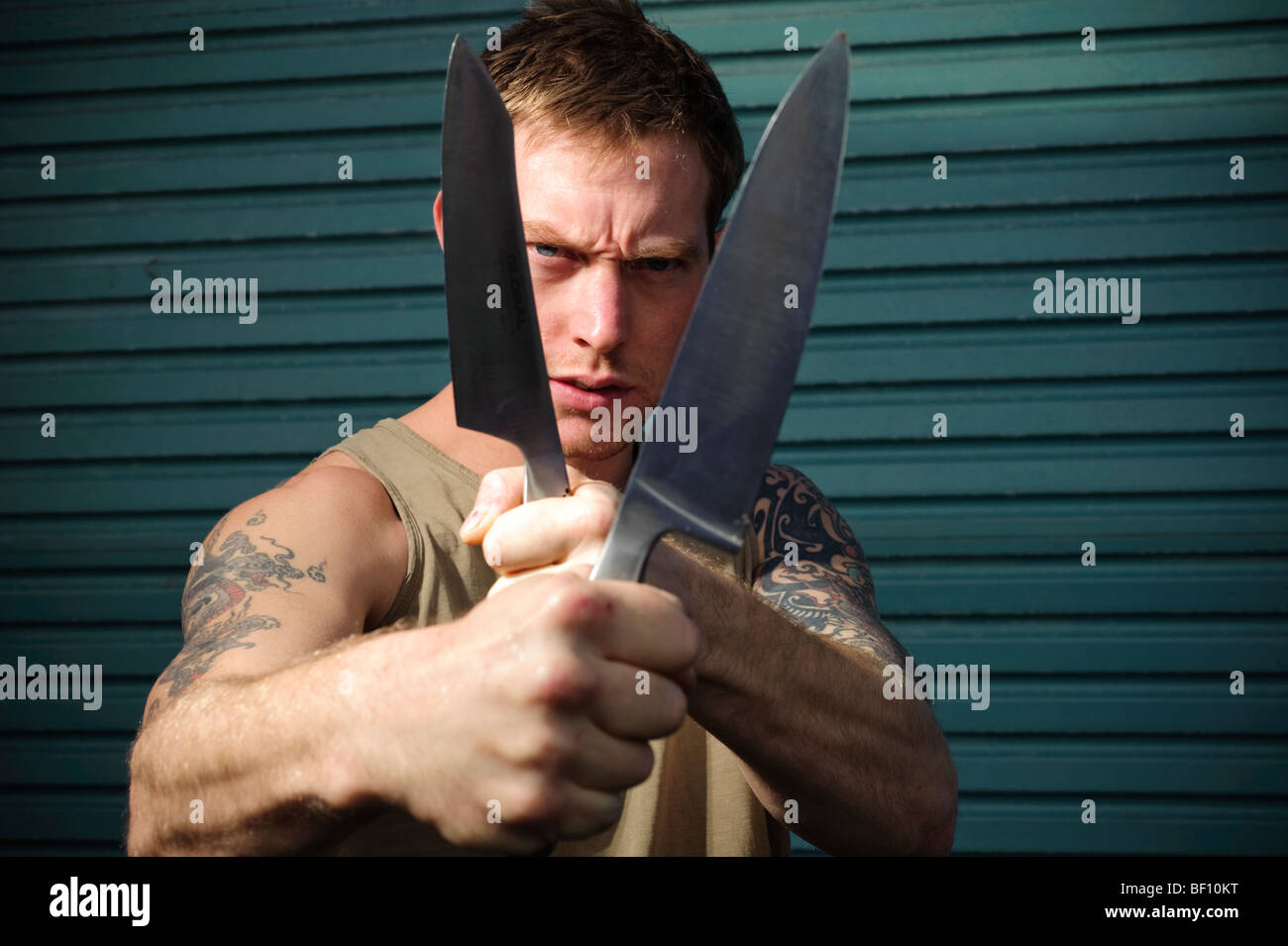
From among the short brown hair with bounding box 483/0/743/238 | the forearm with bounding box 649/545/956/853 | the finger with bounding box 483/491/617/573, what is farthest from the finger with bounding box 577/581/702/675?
the short brown hair with bounding box 483/0/743/238

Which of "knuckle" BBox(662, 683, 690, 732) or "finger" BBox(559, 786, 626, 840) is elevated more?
"knuckle" BBox(662, 683, 690, 732)

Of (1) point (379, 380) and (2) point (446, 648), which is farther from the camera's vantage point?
(1) point (379, 380)

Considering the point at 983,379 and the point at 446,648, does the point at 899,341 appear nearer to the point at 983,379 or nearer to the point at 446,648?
the point at 983,379

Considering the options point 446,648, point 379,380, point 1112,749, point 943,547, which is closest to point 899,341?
point 943,547

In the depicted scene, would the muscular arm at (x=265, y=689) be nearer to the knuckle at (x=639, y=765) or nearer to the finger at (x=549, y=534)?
the finger at (x=549, y=534)

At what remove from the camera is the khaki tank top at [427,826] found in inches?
70.7

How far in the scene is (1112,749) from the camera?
3.63m

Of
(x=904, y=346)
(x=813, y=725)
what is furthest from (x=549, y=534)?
(x=904, y=346)

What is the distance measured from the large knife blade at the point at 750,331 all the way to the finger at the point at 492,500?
0.74 ft

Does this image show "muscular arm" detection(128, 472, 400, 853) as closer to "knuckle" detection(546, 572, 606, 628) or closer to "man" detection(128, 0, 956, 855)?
"man" detection(128, 0, 956, 855)

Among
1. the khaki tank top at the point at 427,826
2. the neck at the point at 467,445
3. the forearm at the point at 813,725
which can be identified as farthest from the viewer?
the neck at the point at 467,445

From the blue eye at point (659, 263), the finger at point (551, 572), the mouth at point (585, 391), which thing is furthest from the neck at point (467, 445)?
the finger at point (551, 572)

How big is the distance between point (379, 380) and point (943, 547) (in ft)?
8.15

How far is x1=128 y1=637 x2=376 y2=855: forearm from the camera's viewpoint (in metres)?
0.96
